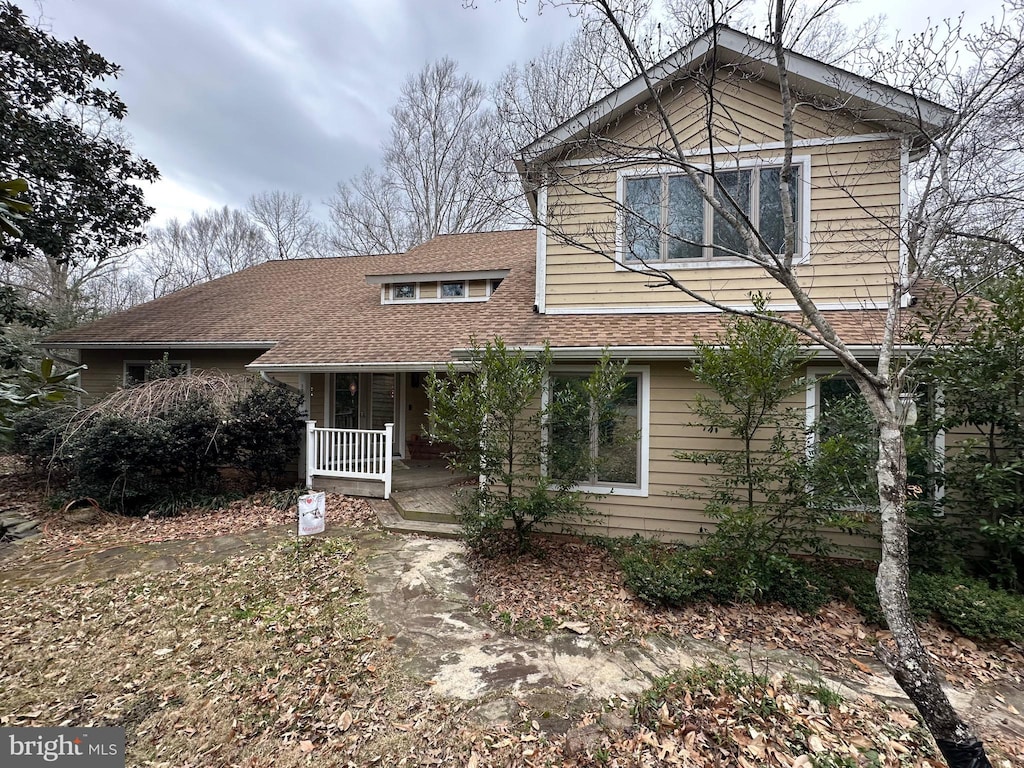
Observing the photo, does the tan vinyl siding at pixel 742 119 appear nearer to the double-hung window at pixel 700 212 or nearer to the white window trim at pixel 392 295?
the double-hung window at pixel 700 212

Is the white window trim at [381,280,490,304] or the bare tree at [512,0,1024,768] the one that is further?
the white window trim at [381,280,490,304]

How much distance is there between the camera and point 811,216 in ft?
19.0

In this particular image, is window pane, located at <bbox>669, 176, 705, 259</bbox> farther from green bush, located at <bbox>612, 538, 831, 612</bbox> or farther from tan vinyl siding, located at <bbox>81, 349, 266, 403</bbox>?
tan vinyl siding, located at <bbox>81, 349, 266, 403</bbox>

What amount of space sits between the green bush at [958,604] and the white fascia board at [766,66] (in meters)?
4.89

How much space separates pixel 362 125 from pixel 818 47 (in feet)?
59.9

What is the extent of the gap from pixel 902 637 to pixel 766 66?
22.0 ft

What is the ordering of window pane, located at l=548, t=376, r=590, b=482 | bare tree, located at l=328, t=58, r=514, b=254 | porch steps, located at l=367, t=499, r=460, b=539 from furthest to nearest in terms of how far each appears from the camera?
1. bare tree, located at l=328, t=58, r=514, b=254
2. porch steps, located at l=367, t=499, r=460, b=539
3. window pane, located at l=548, t=376, r=590, b=482

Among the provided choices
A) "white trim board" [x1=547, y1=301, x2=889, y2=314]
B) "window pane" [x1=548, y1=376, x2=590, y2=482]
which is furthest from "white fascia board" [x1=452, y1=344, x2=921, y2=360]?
"white trim board" [x1=547, y1=301, x2=889, y2=314]

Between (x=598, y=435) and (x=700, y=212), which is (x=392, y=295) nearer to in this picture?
(x=598, y=435)

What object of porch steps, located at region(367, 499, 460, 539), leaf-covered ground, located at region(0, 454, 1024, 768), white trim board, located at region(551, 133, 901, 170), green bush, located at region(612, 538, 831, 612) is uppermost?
white trim board, located at region(551, 133, 901, 170)

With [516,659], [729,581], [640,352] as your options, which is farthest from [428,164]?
[516,659]

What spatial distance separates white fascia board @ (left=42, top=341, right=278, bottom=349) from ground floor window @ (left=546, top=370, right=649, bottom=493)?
7.37 metres

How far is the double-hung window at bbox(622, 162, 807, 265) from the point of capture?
586 centimetres

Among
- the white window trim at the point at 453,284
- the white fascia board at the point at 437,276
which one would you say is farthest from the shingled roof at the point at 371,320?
the white window trim at the point at 453,284
